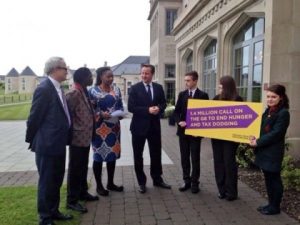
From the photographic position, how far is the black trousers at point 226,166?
19.1ft

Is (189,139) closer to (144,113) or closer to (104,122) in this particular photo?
(144,113)

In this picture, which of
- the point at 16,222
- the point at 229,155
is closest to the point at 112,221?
the point at 16,222

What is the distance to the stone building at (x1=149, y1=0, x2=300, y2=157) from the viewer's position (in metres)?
8.21

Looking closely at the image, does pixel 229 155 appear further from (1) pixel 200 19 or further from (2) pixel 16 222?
(1) pixel 200 19

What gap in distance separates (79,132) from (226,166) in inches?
92.1

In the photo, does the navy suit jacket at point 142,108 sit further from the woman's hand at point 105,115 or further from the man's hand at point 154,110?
the woman's hand at point 105,115

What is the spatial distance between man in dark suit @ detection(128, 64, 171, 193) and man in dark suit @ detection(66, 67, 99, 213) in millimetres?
1064

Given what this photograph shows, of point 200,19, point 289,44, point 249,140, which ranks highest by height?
point 200,19

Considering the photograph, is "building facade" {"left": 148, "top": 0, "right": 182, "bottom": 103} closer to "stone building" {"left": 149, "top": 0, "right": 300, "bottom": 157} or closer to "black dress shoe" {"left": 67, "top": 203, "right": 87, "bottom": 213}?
"stone building" {"left": 149, "top": 0, "right": 300, "bottom": 157}

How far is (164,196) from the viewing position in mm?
6039

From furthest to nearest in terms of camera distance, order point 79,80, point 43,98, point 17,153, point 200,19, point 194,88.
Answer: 1. point 200,19
2. point 17,153
3. point 194,88
4. point 79,80
5. point 43,98

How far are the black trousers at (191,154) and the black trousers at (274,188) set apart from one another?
4.41 ft

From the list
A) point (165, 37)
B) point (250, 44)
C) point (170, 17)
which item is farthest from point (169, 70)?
point (250, 44)

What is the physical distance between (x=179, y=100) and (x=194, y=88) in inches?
13.6
